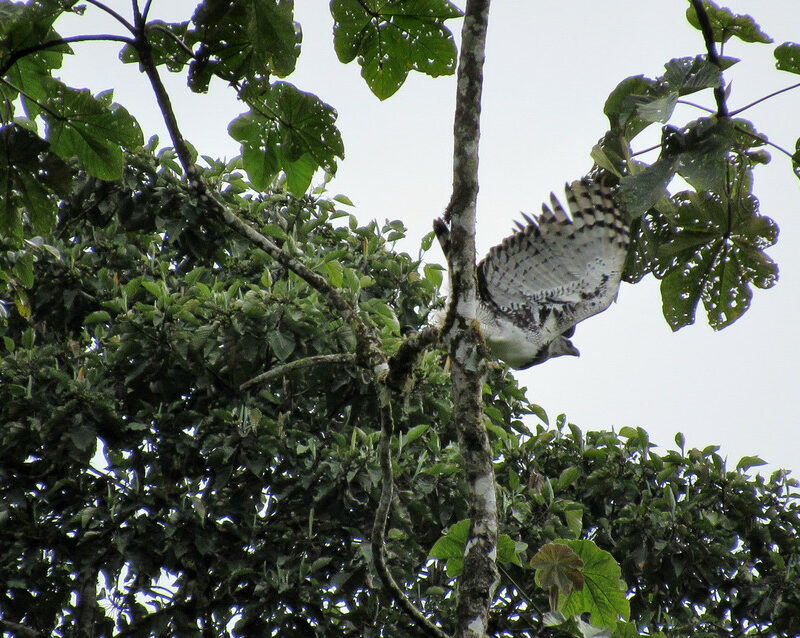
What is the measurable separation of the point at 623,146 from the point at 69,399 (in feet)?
11.5

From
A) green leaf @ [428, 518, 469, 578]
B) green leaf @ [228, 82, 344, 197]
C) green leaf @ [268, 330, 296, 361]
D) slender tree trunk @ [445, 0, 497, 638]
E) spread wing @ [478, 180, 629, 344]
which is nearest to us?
slender tree trunk @ [445, 0, 497, 638]

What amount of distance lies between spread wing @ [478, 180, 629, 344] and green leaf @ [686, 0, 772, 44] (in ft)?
5.06

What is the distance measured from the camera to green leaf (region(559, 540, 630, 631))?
240 cm

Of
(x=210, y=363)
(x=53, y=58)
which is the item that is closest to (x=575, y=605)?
(x=53, y=58)

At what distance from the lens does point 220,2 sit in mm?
2529

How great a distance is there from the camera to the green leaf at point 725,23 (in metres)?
2.37

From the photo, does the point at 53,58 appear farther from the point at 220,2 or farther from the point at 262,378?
the point at 262,378

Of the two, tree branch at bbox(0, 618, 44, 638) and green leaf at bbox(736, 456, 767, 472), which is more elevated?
green leaf at bbox(736, 456, 767, 472)

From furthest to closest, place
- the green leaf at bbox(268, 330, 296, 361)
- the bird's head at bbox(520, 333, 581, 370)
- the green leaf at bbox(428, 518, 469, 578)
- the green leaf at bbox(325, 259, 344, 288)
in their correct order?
the green leaf at bbox(268, 330, 296, 361) < the bird's head at bbox(520, 333, 581, 370) < the green leaf at bbox(325, 259, 344, 288) < the green leaf at bbox(428, 518, 469, 578)

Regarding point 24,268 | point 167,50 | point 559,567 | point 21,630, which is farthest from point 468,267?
point 21,630

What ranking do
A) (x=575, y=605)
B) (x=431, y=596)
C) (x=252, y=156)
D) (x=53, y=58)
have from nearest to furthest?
(x=575, y=605) → (x=53, y=58) → (x=252, y=156) → (x=431, y=596)

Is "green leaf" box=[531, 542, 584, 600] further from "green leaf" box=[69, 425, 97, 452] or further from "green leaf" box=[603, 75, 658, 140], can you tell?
"green leaf" box=[69, 425, 97, 452]

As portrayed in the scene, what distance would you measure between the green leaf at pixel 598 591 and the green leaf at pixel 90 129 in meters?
1.80

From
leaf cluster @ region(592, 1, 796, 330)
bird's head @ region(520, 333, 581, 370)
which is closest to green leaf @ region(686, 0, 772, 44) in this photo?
leaf cluster @ region(592, 1, 796, 330)
